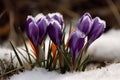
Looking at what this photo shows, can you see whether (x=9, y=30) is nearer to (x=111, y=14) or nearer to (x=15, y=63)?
(x=111, y=14)

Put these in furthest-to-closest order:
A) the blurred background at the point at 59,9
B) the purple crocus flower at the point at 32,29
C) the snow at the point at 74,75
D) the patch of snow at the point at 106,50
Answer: the blurred background at the point at 59,9, the patch of snow at the point at 106,50, the purple crocus flower at the point at 32,29, the snow at the point at 74,75

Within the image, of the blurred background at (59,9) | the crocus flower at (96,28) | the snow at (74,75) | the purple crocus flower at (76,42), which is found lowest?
the snow at (74,75)

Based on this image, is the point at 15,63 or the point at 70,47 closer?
the point at 70,47

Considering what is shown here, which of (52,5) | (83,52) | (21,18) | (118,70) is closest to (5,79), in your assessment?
(83,52)

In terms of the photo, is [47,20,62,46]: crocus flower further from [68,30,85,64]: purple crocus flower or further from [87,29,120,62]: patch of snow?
[87,29,120,62]: patch of snow

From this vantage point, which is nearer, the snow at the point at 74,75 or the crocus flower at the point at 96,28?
the snow at the point at 74,75

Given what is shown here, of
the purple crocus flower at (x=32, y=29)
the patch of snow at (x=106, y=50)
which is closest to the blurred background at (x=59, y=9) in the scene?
the patch of snow at (x=106, y=50)

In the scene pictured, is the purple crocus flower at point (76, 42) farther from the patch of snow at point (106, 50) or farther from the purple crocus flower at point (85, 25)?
the patch of snow at point (106, 50)
